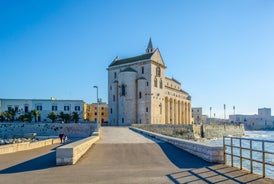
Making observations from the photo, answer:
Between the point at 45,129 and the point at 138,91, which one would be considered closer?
the point at 45,129

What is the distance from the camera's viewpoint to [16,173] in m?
8.78

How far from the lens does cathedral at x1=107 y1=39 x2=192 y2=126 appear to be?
60.2 metres

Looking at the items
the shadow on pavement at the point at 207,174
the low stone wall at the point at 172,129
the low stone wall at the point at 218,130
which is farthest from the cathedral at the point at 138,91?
the shadow on pavement at the point at 207,174

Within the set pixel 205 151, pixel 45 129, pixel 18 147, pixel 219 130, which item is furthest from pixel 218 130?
pixel 205 151

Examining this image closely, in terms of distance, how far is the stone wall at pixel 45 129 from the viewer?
50.6 m

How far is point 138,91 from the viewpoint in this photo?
61.7m

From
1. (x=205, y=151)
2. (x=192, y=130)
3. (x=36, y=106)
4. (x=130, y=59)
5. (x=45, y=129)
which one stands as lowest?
(x=192, y=130)

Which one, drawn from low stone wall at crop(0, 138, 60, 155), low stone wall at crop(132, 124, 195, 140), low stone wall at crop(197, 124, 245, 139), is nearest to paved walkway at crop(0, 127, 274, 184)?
low stone wall at crop(0, 138, 60, 155)

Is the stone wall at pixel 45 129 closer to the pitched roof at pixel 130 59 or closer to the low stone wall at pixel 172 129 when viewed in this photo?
the low stone wall at pixel 172 129

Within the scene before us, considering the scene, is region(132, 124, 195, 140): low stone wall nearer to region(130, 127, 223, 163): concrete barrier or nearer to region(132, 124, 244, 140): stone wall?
region(132, 124, 244, 140): stone wall

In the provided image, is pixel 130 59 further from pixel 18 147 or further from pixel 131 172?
pixel 131 172

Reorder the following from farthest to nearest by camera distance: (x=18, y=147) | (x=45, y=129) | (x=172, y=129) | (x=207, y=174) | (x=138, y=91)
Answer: (x=138, y=91), (x=45, y=129), (x=172, y=129), (x=18, y=147), (x=207, y=174)

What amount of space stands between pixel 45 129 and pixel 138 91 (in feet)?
74.0

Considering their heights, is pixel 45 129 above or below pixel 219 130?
above
